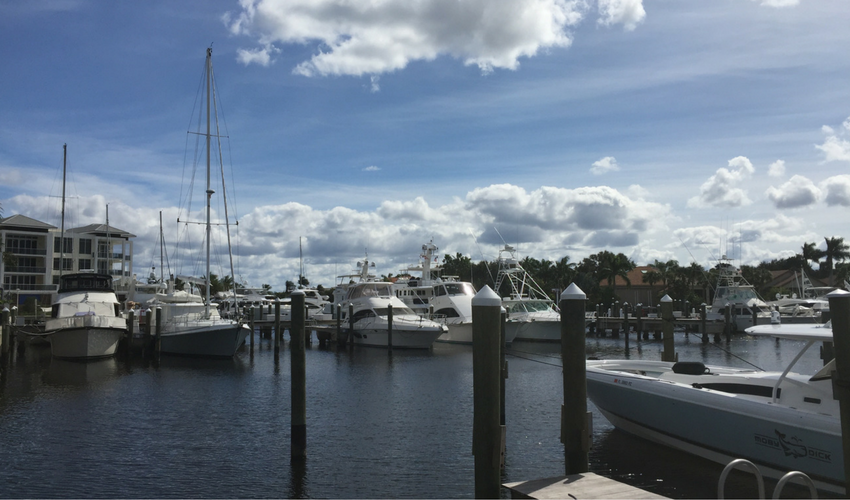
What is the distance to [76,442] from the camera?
14.8 m

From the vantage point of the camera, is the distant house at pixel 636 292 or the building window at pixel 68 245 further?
the distant house at pixel 636 292

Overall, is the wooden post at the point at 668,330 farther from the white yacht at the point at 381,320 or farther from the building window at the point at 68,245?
the building window at the point at 68,245

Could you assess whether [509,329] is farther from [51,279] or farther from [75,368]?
[51,279]

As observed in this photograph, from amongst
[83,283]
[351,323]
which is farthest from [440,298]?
[83,283]

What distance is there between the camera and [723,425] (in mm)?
11336

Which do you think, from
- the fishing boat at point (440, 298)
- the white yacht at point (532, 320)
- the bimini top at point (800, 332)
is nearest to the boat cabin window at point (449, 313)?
the fishing boat at point (440, 298)

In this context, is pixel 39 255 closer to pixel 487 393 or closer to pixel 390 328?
pixel 390 328

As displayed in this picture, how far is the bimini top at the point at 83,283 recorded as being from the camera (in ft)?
111

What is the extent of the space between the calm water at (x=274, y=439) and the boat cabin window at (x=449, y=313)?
53.0 ft

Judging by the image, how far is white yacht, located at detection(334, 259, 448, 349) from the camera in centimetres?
3828

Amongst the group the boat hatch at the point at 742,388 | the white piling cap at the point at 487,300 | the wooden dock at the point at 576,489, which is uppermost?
the white piling cap at the point at 487,300

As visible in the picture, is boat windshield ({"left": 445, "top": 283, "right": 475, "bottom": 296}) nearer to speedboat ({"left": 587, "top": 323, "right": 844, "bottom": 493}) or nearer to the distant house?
speedboat ({"left": 587, "top": 323, "right": 844, "bottom": 493})

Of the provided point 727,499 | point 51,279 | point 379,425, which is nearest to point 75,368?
point 379,425

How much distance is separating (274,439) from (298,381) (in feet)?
11.3
